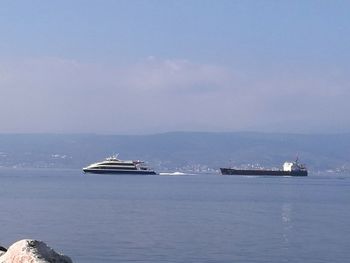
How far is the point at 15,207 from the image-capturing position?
2175 inches

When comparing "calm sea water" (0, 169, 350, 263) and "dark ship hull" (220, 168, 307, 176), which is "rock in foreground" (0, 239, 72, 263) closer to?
"calm sea water" (0, 169, 350, 263)

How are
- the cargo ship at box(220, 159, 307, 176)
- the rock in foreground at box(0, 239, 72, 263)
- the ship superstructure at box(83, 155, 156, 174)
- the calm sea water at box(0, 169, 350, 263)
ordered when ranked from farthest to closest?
the cargo ship at box(220, 159, 307, 176), the ship superstructure at box(83, 155, 156, 174), the calm sea water at box(0, 169, 350, 263), the rock in foreground at box(0, 239, 72, 263)

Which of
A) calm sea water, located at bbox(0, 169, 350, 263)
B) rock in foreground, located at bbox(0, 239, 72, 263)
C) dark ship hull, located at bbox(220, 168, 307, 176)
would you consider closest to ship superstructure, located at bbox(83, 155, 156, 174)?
dark ship hull, located at bbox(220, 168, 307, 176)

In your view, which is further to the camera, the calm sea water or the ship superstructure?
the ship superstructure

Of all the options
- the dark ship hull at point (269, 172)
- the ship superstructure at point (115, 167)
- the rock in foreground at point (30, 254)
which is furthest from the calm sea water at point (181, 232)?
the dark ship hull at point (269, 172)

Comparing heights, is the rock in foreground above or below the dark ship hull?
below

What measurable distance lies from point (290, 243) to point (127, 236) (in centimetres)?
749

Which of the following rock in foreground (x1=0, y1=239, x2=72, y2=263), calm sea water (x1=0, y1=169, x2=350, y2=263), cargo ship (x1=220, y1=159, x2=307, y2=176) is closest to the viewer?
rock in foreground (x1=0, y1=239, x2=72, y2=263)

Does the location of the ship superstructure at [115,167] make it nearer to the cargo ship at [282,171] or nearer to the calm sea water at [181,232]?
the cargo ship at [282,171]

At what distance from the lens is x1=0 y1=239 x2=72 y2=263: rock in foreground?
9.20 metres

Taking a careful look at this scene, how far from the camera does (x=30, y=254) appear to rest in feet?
30.2

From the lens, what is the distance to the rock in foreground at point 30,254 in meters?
9.20

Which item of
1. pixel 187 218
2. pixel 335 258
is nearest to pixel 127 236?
pixel 335 258

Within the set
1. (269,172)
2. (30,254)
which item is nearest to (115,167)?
(269,172)
